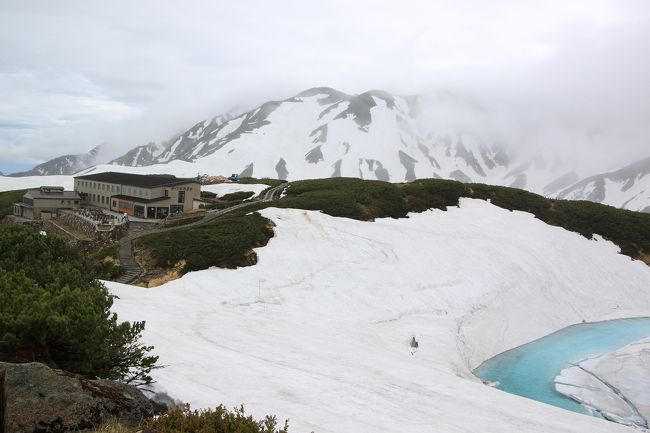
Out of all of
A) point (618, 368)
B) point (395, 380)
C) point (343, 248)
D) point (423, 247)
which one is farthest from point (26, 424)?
point (423, 247)

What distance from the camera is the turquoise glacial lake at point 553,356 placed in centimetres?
2575

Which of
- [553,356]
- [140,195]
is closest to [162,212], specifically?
[140,195]

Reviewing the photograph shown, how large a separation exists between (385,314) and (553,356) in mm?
11291

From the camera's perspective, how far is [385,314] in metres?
33.1

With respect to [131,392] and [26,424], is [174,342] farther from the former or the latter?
[26,424]

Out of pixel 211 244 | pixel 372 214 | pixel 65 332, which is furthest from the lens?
pixel 372 214

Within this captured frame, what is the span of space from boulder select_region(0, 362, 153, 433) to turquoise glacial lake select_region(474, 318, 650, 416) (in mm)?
21150

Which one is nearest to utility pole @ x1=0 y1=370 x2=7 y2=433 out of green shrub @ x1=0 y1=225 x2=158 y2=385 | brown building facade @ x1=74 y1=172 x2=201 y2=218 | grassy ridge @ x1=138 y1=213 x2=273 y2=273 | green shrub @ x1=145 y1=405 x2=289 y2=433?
green shrub @ x1=145 y1=405 x2=289 y2=433

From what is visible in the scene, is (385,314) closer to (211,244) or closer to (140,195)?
(211,244)

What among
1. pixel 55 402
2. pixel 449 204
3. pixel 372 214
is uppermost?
pixel 449 204

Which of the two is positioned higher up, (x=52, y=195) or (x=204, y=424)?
(x=52, y=195)

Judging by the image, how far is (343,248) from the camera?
42.3m

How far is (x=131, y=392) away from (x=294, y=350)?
448 inches

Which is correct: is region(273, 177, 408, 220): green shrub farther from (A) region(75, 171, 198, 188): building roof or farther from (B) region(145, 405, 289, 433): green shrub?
(B) region(145, 405, 289, 433): green shrub
